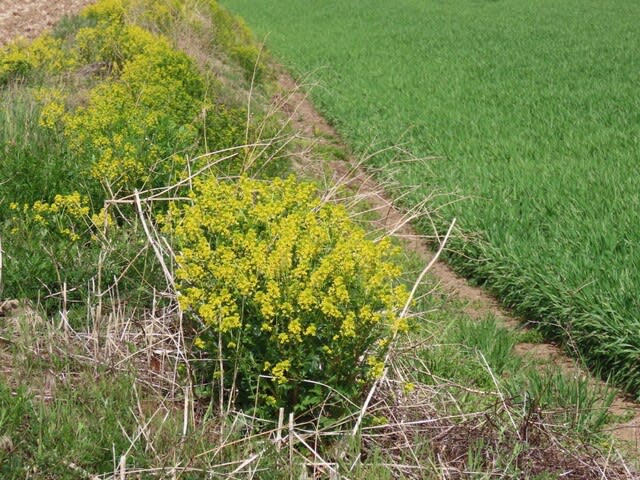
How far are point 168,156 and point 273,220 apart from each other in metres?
1.94

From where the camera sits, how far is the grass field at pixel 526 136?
18.4 feet

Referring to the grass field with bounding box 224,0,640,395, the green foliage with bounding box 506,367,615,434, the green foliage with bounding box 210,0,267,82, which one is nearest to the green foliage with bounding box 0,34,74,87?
the grass field with bounding box 224,0,640,395

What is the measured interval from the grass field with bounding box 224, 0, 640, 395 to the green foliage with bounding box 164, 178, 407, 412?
179 cm

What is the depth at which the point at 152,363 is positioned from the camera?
3.90 m

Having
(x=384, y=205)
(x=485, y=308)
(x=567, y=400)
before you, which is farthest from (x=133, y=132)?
(x=567, y=400)

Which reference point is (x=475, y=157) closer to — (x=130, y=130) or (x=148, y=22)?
(x=130, y=130)

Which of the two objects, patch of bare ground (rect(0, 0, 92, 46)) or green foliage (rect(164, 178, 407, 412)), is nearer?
green foliage (rect(164, 178, 407, 412))

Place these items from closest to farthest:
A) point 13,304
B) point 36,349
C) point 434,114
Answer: point 36,349 → point 13,304 → point 434,114

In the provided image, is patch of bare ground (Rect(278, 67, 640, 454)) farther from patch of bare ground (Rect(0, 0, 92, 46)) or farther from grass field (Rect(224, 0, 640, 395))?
patch of bare ground (Rect(0, 0, 92, 46))

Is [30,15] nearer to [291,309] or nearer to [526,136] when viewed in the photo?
→ [526,136]

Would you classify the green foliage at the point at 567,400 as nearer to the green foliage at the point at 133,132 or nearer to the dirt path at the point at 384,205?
the dirt path at the point at 384,205

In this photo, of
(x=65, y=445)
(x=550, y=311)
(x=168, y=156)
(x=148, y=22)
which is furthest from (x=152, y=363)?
(x=148, y=22)

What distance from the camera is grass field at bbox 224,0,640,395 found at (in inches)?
221

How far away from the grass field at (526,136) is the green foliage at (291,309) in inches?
70.6
